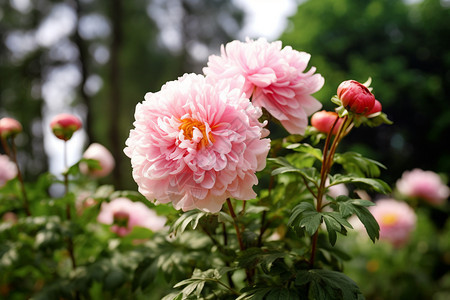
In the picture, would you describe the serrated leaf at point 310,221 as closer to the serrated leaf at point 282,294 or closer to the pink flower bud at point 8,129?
the serrated leaf at point 282,294

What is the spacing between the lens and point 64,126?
134cm

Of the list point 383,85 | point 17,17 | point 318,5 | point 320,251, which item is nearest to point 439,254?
point 320,251

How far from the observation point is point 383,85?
1073 centimetres

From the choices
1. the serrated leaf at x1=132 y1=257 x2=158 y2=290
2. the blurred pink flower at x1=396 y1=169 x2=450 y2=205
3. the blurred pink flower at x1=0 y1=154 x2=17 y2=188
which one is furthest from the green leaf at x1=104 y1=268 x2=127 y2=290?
the blurred pink flower at x1=396 y1=169 x2=450 y2=205

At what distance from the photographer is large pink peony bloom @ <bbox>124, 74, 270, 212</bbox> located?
0.77 meters

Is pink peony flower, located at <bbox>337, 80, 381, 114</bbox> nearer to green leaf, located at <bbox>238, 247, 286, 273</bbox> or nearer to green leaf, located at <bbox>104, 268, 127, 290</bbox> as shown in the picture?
green leaf, located at <bbox>238, 247, 286, 273</bbox>

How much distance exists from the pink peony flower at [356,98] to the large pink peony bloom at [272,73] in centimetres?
11

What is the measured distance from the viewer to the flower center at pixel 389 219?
2.87 metres

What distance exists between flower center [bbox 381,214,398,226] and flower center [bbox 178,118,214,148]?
96.8 inches

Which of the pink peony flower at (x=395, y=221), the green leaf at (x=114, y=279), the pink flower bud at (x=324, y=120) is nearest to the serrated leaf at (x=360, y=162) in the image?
the pink flower bud at (x=324, y=120)

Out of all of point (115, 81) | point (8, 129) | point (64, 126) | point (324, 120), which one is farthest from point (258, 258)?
point (115, 81)

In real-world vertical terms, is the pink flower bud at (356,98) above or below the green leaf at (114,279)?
above

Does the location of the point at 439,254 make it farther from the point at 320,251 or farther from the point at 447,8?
the point at 447,8

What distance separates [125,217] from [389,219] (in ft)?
6.72
